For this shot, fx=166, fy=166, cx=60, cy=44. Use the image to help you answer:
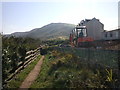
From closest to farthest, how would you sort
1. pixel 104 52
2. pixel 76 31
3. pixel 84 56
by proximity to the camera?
1. pixel 104 52
2. pixel 84 56
3. pixel 76 31

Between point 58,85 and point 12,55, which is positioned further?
point 12,55

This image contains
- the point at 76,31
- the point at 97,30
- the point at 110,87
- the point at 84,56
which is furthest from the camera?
the point at 97,30

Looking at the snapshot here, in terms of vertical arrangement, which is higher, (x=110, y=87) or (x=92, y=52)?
(x=92, y=52)

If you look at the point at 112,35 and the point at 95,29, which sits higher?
the point at 95,29

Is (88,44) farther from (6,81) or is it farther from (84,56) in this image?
(6,81)

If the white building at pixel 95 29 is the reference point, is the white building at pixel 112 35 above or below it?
below

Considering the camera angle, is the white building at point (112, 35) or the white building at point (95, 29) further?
the white building at point (95, 29)

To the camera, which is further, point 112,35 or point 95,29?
point 95,29

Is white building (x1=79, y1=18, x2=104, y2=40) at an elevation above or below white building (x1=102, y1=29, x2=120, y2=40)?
above

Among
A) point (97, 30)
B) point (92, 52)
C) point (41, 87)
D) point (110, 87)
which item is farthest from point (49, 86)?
point (97, 30)

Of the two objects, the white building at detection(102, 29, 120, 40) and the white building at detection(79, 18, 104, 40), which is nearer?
the white building at detection(102, 29, 120, 40)

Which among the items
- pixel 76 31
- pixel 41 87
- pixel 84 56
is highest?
pixel 76 31

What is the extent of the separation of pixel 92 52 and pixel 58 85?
3.92 meters

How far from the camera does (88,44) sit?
19781mm
